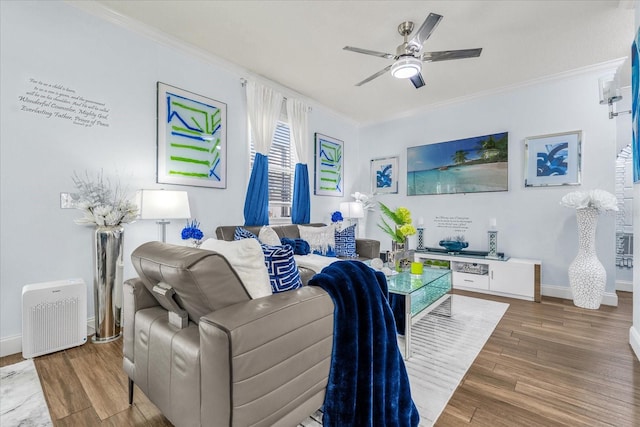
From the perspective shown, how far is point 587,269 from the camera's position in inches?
126

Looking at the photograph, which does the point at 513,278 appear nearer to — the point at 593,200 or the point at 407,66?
the point at 593,200

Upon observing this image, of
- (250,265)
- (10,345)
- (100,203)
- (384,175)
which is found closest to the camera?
(250,265)

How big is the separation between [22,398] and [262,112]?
3294 millimetres

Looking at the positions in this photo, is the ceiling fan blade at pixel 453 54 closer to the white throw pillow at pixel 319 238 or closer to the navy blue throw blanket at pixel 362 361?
the navy blue throw blanket at pixel 362 361

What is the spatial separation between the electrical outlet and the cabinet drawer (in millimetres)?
4420

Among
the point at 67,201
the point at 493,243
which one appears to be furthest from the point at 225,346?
the point at 493,243

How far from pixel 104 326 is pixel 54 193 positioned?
1144 mm

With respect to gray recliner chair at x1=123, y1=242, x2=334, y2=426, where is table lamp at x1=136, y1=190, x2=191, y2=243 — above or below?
above

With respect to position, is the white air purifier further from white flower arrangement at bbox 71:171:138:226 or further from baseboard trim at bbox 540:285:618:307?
baseboard trim at bbox 540:285:618:307

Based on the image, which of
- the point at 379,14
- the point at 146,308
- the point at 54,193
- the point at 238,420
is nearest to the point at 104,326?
the point at 54,193

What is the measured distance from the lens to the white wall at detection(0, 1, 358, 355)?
2.16m

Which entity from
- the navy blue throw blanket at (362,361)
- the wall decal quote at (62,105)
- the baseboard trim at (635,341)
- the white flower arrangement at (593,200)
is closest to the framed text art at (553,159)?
the white flower arrangement at (593,200)

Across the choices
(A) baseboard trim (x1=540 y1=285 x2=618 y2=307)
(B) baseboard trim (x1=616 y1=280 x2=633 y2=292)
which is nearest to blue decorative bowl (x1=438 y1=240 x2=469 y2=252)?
(A) baseboard trim (x1=540 y1=285 x2=618 y2=307)

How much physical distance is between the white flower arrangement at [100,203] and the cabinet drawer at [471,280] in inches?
157
